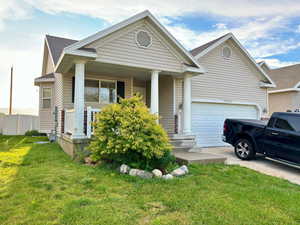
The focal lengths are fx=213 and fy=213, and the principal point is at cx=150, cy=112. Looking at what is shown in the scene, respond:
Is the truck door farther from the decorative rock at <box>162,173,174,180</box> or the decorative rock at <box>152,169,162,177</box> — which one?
the decorative rock at <box>152,169,162,177</box>

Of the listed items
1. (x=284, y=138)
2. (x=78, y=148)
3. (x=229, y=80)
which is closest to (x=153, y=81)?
(x=78, y=148)

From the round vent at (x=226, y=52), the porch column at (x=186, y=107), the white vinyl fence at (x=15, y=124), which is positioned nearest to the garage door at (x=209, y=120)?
the porch column at (x=186, y=107)

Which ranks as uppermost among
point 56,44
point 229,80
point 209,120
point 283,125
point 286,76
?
point 56,44

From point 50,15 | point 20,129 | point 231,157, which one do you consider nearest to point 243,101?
point 231,157

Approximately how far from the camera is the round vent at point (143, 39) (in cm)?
749

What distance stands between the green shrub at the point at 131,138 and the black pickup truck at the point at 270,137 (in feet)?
10.7

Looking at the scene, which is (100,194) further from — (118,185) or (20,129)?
(20,129)

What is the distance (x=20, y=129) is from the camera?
51.7 ft

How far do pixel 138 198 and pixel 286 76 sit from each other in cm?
1708

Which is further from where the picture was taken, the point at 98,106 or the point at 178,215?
the point at 98,106

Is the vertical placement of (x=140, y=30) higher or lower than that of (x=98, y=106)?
higher

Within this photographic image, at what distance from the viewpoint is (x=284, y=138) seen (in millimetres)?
6340

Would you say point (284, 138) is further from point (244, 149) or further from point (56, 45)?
point (56, 45)

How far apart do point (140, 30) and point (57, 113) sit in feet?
18.9
